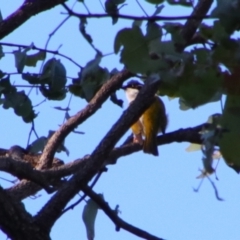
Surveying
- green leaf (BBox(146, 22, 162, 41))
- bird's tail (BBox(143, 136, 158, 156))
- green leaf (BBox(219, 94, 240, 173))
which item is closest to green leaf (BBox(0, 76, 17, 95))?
green leaf (BBox(146, 22, 162, 41))

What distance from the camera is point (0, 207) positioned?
2.04 meters

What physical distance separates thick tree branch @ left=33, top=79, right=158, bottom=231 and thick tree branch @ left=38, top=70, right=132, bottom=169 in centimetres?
65

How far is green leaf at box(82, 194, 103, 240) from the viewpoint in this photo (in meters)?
2.42

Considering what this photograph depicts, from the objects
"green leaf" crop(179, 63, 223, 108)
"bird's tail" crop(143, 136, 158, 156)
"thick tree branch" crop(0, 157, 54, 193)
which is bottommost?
"green leaf" crop(179, 63, 223, 108)

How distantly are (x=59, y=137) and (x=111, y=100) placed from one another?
1.02 ft

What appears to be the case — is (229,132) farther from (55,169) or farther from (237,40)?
(55,169)

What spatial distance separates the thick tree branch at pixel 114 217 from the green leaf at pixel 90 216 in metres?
0.03

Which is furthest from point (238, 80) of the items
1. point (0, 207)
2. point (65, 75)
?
point (65, 75)

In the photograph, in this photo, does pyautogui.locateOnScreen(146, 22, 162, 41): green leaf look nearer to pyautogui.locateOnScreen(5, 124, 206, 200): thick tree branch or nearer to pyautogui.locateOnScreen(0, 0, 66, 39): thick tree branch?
pyautogui.locateOnScreen(5, 124, 206, 200): thick tree branch

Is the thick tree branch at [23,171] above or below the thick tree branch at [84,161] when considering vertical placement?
below

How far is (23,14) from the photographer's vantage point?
9.53 feet

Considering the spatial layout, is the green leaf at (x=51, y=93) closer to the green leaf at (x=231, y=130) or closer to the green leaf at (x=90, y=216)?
the green leaf at (x=90, y=216)

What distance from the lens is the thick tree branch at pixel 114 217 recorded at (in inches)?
91.6

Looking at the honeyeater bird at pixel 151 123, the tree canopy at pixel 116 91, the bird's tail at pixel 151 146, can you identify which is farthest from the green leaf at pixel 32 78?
the honeyeater bird at pixel 151 123
